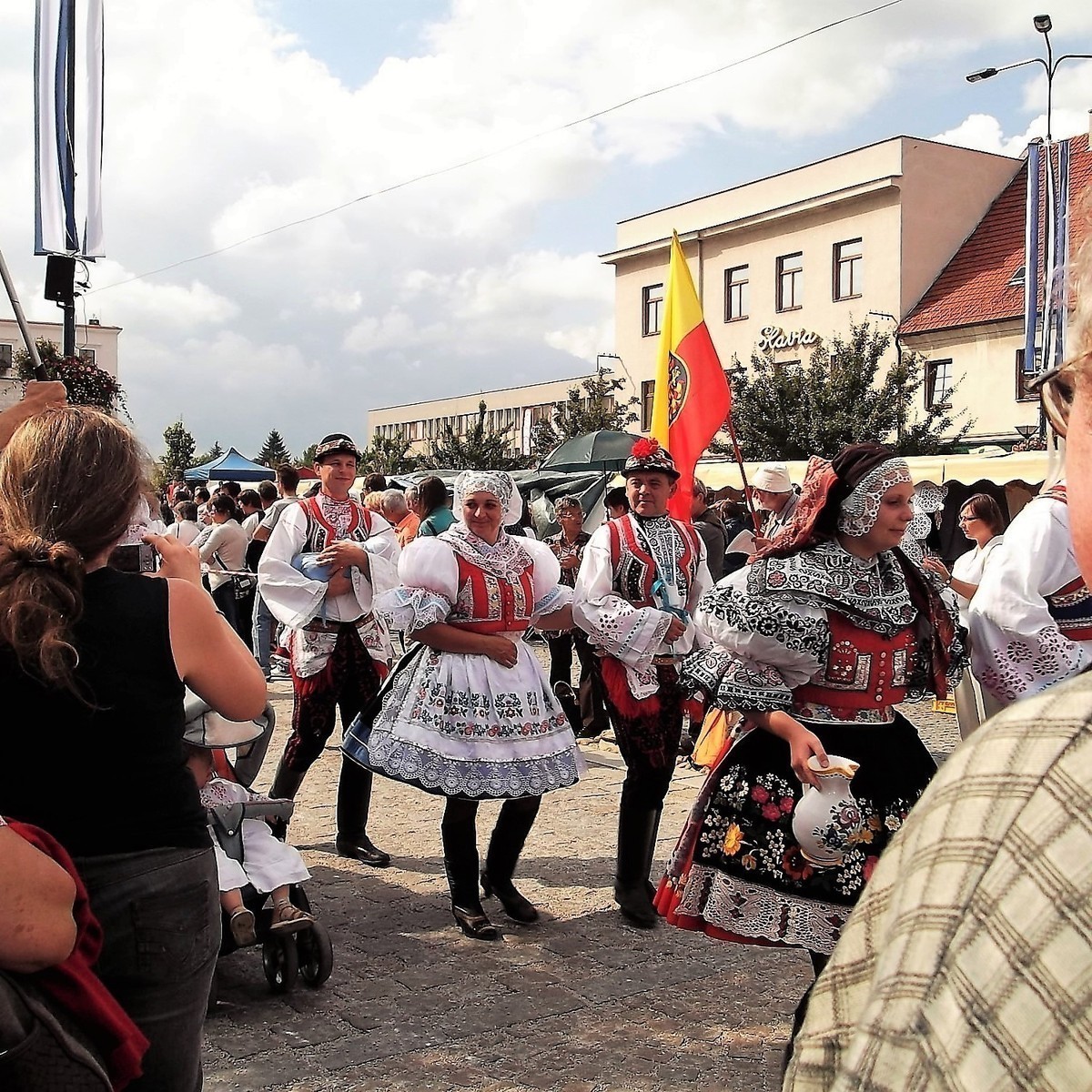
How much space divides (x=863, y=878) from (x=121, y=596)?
2.19 m

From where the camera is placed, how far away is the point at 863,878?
333 centimetres

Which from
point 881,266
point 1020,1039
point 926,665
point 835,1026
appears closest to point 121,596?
point 835,1026

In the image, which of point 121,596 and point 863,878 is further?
point 863,878

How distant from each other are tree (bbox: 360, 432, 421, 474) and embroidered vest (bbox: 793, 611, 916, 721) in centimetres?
3335

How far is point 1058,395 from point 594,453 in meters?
15.7

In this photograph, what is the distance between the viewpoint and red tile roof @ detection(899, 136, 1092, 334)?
83.7 feet

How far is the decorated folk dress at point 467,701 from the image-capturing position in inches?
187

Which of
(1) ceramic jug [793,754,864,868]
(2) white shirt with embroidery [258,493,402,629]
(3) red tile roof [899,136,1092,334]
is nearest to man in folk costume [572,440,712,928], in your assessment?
(2) white shirt with embroidery [258,493,402,629]

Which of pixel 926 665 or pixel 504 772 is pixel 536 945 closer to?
pixel 504 772

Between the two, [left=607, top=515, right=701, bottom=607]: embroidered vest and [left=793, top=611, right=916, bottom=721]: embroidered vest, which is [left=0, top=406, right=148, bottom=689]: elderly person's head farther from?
[left=607, top=515, right=701, bottom=607]: embroidered vest

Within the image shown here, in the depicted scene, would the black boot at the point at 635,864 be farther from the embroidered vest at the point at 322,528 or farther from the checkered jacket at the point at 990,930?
the checkered jacket at the point at 990,930

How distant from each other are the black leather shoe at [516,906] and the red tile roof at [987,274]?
22344 mm

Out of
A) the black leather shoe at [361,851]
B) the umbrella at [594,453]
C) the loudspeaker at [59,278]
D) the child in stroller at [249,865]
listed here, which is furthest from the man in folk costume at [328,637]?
the umbrella at [594,453]

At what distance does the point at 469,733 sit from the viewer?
15.7ft
